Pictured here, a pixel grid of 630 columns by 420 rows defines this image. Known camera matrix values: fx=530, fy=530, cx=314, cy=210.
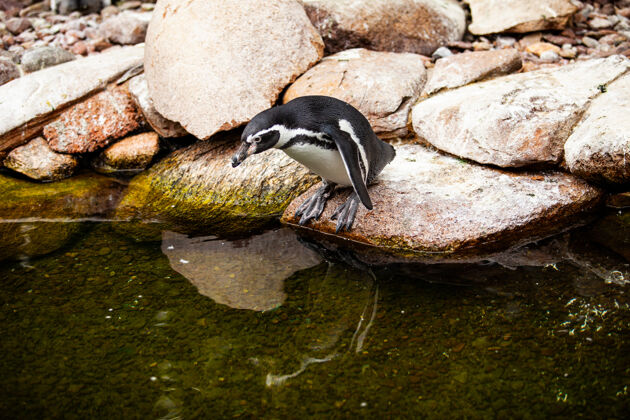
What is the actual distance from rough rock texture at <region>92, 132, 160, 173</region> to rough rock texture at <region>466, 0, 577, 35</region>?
11.9 feet

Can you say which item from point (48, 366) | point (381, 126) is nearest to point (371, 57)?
point (381, 126)

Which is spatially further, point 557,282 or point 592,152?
point 592,152

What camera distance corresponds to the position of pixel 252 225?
412 centimetres

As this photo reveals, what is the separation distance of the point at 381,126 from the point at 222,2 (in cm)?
179

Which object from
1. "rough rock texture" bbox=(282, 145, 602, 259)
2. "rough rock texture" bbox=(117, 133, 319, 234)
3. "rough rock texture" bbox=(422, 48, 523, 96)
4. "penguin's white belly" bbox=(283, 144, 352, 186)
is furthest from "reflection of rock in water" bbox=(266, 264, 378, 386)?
"rough rock texture" bbox=(422, 48, 523, 96)

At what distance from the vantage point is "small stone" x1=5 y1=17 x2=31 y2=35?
7.50 meters

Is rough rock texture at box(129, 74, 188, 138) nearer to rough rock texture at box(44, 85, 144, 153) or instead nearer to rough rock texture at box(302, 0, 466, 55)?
rough rock texture at box(44, 85, 144, 153)

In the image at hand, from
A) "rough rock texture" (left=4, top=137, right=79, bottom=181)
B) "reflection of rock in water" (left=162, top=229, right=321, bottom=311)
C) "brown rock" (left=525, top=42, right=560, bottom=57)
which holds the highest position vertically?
"brown rock" (left=525, top=42, right=560, bottom=57)

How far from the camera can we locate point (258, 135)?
2965 millimetres

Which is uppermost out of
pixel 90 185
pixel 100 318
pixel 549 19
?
→ pixel 549 19

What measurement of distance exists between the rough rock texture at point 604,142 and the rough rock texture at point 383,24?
2.14 metres

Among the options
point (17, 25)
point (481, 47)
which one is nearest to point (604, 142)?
point (481, 47)

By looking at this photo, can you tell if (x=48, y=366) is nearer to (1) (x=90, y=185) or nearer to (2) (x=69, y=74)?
(1) (x=90, y=185)

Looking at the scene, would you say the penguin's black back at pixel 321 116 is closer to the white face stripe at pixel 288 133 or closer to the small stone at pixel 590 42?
the white face stripe at pixel 288 133
